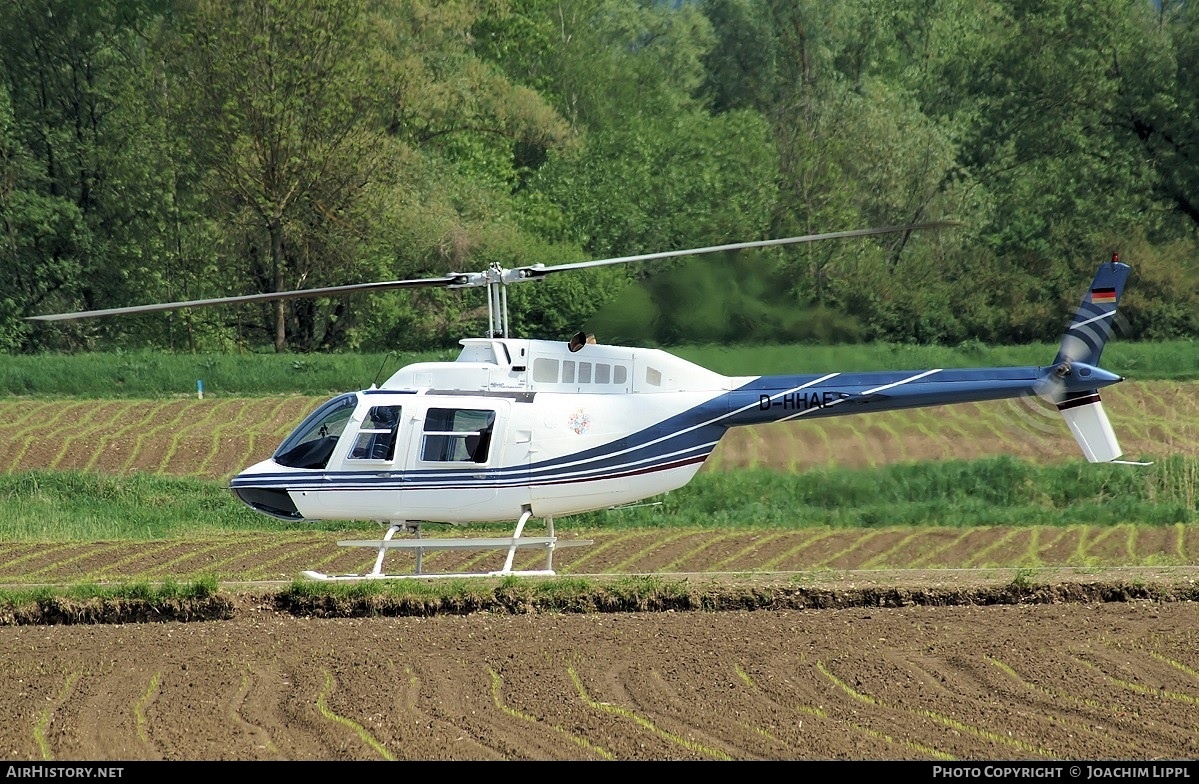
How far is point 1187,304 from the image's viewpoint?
30.1m

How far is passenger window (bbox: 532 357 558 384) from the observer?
14.7m

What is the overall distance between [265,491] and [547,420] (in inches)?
119

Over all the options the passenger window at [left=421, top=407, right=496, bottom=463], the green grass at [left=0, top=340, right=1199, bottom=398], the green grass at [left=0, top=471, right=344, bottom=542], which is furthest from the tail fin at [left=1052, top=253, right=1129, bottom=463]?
the green grass at [left=0, top=340, right=1199, bottom=398]

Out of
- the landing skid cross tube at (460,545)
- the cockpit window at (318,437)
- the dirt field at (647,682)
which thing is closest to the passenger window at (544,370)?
the landing skid cross tube at (460,545)

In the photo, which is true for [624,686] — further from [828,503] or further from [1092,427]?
[828,503]

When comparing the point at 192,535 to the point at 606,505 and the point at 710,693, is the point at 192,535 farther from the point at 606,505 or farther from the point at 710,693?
the point at 710,693

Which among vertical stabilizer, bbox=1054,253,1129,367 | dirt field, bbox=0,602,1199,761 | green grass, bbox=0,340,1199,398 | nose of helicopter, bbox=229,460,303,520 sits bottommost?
green grass, bbox=0,340,1199,398

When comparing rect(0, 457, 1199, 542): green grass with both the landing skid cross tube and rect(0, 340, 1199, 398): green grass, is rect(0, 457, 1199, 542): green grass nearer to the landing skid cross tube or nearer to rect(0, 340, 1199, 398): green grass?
the landing skid cross tube

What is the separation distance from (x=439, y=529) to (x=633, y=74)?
42797 millimetres

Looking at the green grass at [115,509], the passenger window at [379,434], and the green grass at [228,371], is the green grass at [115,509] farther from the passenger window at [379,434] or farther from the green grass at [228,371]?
the green grass at [228,371]

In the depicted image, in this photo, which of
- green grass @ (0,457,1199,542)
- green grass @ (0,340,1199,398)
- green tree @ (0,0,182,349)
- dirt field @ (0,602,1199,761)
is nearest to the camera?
dirt field @ (0,602,1199,761)

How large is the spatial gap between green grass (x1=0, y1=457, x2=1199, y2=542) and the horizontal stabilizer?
14.7 ft

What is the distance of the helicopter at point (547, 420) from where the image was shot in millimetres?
14586

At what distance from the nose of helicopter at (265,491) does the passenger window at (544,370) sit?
2.83 meters
